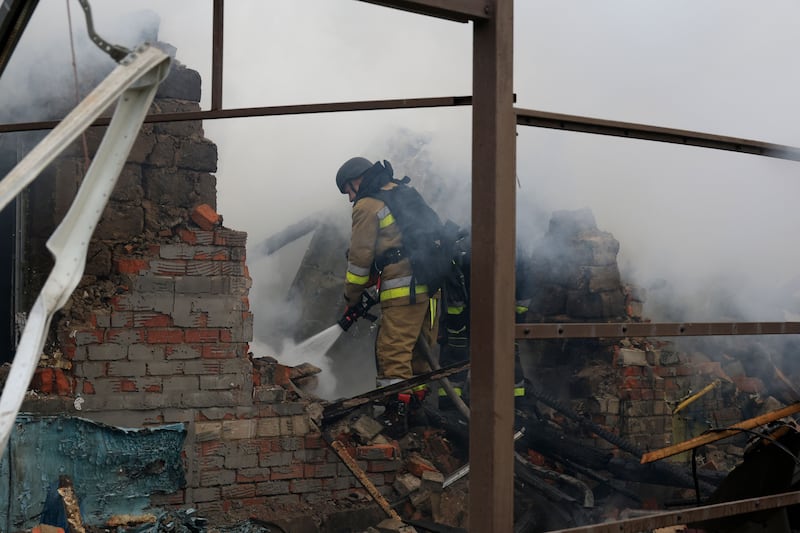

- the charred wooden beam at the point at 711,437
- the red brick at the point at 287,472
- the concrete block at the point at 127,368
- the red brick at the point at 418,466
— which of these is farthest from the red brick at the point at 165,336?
the charred wooden beam at the point at 711,437

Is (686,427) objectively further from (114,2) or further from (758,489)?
(114,2)

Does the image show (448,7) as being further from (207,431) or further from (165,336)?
(207,431)

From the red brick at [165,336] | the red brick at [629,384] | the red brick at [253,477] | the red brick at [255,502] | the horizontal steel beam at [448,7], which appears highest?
the horizontal steel beam at [448,7]

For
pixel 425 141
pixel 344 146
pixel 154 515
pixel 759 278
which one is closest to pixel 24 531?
pixel 154 515

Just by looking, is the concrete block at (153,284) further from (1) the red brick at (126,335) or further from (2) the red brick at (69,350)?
(2) the red brick at (69,350)

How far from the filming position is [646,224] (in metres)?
6.09

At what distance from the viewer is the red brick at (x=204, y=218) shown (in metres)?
5.06

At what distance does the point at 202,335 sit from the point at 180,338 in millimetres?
128

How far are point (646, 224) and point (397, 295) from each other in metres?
1.96

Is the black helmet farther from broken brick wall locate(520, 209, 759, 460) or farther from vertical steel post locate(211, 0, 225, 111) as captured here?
vertical steel post locate(211, 0, 225, 111)

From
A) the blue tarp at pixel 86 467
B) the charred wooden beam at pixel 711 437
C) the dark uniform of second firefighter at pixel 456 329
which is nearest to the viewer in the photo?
the charred wooden beam at pixel 711 437

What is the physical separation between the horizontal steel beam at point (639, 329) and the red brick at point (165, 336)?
3.21 meters

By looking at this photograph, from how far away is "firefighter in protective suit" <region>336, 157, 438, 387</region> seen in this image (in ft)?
17.9

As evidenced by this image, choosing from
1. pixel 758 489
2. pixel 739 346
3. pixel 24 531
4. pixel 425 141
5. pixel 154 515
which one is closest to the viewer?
pixel 758 489
